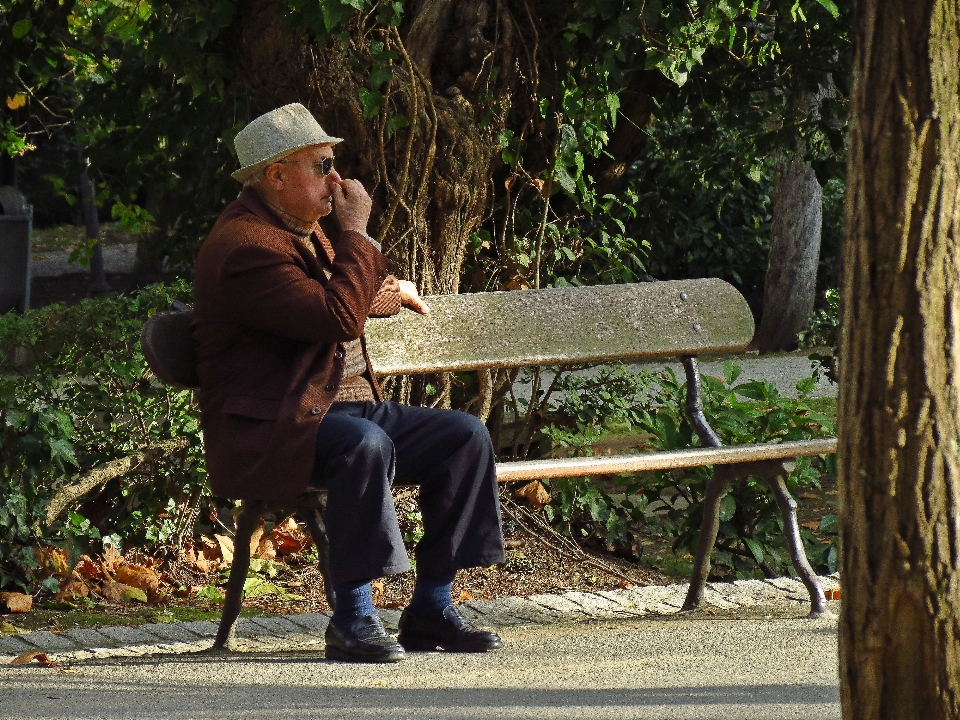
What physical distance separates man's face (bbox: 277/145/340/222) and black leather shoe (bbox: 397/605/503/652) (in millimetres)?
1169

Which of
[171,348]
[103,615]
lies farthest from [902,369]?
[103,615]

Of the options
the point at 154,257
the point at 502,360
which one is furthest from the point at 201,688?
the point at 154,257

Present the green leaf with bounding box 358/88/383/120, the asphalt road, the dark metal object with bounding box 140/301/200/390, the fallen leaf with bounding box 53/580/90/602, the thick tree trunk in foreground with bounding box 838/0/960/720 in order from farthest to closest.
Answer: the green leaf with bounding box 358/88/383/120, the fallen leaf with bounding box 53/580/90/602, the dark metal object with bounding box 140/301/200/390, the asphalt road, the thick tree trunk in foreground with bounding box 838/0/960/720

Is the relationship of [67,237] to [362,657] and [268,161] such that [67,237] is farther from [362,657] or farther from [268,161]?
[362,657]

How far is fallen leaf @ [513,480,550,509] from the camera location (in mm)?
5793

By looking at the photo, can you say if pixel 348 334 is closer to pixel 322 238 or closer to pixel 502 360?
pixel 322 238

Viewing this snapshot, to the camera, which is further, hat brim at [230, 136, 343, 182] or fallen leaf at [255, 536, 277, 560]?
fallen leaf at [255, 536, 277, 560]

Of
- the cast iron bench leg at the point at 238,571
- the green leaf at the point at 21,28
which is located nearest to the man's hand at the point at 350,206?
the cast iron bench leg at the point at 238,571

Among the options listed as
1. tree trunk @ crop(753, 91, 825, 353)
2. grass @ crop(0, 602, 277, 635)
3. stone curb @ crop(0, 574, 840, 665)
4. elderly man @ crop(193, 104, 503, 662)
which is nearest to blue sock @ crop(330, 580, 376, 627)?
elderly man @ crop(193, 104, 503, 662)

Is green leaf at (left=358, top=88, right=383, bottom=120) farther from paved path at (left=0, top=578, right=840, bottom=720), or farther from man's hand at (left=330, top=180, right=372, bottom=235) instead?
paved path at (left=0, top=578, right=840, bottom=720)

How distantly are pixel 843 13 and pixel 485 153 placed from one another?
6.24ft

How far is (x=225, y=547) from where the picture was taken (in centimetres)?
520

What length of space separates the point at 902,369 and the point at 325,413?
1817 mm

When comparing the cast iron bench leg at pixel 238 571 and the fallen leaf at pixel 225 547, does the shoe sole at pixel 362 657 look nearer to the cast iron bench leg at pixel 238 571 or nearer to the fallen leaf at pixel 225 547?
the cast iron bench leg at pixel 238 571
